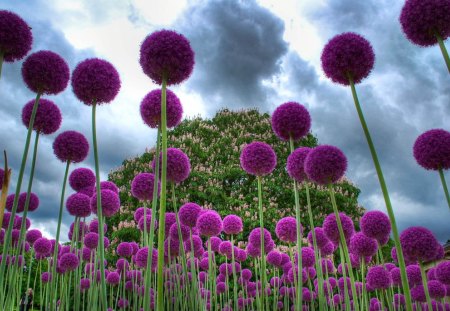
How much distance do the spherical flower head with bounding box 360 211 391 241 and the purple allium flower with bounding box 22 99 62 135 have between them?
367 cm

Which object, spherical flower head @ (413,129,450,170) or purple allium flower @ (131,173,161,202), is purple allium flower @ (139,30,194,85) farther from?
spherical flower head @ (413,129,450,170)

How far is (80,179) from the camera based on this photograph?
5785 millimetres

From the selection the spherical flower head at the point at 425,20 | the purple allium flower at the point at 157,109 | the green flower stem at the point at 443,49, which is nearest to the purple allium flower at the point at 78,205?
the purple allium flower at the point at 157,109

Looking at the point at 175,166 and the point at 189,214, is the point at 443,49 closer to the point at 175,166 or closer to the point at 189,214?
the point at 175,166

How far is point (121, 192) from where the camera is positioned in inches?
550

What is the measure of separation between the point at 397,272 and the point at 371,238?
1751 mm

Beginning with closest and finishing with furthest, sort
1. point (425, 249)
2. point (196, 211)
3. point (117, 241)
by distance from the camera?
point (425, 249) → point (196, 211) → point (117, 241)

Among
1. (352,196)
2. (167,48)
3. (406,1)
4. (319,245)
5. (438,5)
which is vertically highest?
(352,196)

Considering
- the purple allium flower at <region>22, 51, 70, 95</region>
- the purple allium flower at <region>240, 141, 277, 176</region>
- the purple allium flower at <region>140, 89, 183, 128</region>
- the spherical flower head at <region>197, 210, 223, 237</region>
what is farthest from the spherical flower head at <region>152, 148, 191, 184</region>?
the spherical flower head at <region>197, 210, 223, 237</region>

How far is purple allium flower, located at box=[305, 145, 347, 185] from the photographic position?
11.6 feet

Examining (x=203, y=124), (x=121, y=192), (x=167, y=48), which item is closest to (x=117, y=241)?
(x=121, y=192)

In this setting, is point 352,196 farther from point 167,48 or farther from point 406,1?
point 167,48

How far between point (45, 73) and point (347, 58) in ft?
9.05

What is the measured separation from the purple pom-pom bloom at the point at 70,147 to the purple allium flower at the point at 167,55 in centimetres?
173
